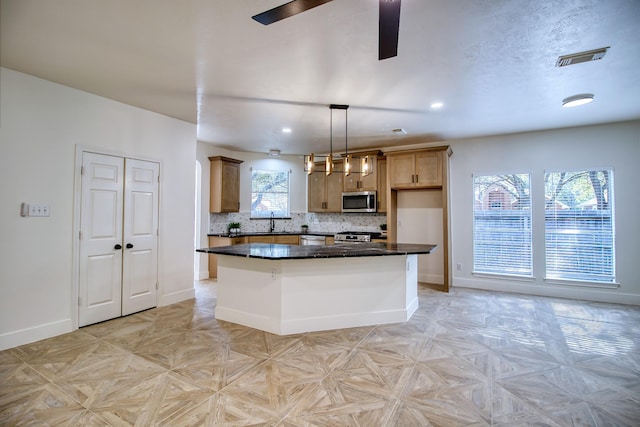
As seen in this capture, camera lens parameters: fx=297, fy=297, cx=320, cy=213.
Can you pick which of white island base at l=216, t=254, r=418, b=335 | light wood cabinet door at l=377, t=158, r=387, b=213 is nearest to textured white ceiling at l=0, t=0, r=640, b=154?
light wood cabinet door at l=377, t=158, r=387, b=213

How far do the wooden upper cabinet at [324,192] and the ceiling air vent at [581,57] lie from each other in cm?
414

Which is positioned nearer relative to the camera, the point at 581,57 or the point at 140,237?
the point at 581,57

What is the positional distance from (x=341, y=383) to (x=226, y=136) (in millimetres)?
4467

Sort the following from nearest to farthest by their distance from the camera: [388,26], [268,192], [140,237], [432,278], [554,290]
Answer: [388,26] → [140,237] → [554,290] → [432,278] → [268,192]

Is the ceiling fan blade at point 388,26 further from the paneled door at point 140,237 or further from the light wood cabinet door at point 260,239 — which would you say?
the light wood cabinet door at point 260,239

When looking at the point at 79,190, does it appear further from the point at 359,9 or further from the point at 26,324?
the point at 359,9

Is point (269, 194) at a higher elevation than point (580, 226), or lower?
higher

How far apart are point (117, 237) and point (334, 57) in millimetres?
3306

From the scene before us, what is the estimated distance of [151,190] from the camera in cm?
405

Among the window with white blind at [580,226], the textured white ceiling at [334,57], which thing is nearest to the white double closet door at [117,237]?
the textured white ceiling at [334,57]

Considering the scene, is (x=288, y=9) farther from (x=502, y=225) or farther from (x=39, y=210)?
(x=502, y=225)

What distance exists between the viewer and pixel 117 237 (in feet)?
12.1

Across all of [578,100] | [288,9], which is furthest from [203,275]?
[578,100]

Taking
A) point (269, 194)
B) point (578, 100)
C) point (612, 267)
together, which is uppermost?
point (578, 100)
